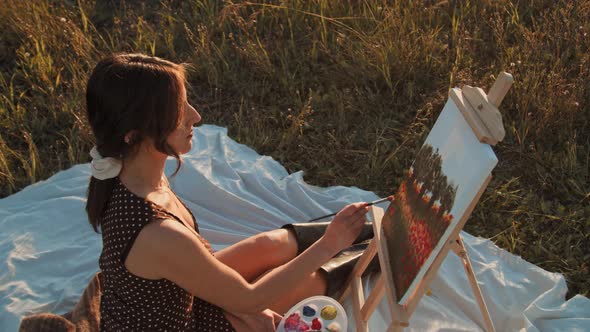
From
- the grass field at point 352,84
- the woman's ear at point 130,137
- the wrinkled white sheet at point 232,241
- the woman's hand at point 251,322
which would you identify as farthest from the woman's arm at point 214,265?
the grass field at point 352,84

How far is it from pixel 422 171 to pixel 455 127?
221 millimetres

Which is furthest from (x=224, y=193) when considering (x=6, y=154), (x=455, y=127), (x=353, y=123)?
(x=455, y=127)

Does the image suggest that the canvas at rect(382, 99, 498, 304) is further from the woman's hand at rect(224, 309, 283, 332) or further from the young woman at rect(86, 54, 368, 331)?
the woman's hand at rect(224, 309, 283, 332)

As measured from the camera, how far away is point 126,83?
1899mm

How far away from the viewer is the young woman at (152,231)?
193 centimetres

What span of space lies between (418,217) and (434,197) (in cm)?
10

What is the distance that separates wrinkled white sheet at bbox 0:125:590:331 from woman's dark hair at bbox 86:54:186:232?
1149mm

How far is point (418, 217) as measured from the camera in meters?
2.16

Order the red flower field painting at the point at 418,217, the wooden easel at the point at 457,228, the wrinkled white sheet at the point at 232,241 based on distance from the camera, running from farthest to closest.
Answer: the wrinkled white sheet at the point at 232,241 < the red flower field painting at the point at 418,217 < the wooden easel at the point at 457,228

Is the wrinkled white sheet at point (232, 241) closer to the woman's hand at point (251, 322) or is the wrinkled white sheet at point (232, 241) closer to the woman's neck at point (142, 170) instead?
the woman's hand at point (251, 322)

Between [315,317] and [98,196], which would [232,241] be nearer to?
[315,317]

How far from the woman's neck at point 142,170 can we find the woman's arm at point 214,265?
160 mm

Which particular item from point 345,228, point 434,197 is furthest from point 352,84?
point 434,197

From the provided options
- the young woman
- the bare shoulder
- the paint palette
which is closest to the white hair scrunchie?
the young woman
